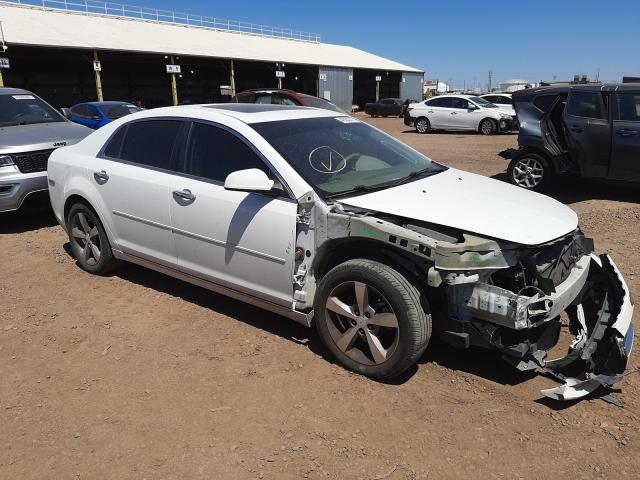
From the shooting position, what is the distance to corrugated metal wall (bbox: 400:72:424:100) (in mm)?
50000

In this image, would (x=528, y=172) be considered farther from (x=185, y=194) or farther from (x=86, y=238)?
(x=86, y=238)

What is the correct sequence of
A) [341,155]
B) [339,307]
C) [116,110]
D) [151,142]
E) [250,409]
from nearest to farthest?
1. [250,409]
2. [339,307]
3. [341,155]
4. [151,142]
5. [116,110]

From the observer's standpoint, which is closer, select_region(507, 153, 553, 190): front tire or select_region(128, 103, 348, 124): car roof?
select_region(128, 103, 348, 124): car roof

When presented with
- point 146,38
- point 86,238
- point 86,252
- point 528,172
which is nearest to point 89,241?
point 86,238

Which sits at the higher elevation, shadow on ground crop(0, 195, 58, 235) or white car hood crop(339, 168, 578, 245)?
white car hood crop(339, 168, 578, 245)

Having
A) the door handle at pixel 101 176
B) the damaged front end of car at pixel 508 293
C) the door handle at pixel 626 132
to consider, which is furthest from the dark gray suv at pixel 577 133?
the door handle at pixel 101 176

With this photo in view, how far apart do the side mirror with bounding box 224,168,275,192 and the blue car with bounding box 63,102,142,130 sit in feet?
38.8

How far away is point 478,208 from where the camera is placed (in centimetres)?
325

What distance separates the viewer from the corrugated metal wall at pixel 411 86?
50000 mm

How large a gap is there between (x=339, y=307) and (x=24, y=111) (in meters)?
7.01

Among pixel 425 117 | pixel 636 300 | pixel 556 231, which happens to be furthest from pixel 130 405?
pixel 425 117

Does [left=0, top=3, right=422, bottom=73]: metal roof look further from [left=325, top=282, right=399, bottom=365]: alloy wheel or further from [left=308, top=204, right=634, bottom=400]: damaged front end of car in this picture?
[left=308, top=204, right=634, bottom=400]: damaged front end of car

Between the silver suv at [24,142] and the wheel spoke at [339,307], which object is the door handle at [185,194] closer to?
the wheel spoke at [339,307]

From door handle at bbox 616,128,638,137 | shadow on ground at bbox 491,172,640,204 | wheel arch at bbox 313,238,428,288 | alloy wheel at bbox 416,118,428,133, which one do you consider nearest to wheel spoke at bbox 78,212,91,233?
wheel arch at bbox 313,238,428,288
